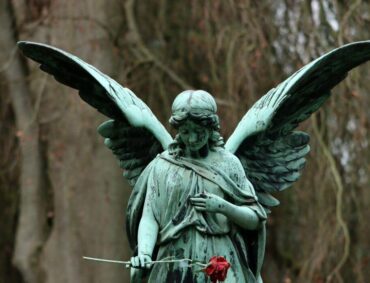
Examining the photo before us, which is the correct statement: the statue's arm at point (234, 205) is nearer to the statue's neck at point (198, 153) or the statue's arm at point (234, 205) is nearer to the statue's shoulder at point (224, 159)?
the statue's shoulder at point (224, 159)

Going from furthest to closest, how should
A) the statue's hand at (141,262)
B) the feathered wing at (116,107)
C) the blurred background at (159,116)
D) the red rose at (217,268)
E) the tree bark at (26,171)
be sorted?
the tree bark at (26,171)
the blurred background at (159,116)
the feathered wing at (116,107)
the statue's hand at (141,262)
the red rose at (217,268)

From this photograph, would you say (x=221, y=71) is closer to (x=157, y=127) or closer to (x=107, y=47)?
(x=107, y=47)

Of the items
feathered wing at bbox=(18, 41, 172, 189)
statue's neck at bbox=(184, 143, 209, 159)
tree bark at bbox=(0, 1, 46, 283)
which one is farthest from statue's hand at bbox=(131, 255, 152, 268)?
tree bark at bbox=(0, 1, 46, 283)

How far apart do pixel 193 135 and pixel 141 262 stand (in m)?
0.65

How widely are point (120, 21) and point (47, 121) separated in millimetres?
1224

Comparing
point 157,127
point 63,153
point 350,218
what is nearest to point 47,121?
point 63,153

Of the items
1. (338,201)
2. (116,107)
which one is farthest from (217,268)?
(338,201)

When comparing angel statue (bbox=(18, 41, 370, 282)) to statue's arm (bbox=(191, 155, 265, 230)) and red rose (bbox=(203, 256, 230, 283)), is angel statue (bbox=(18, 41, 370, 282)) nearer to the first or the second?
statue's arm (bbox=(191, 155, 265, 230))

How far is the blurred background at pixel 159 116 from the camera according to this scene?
13.9 metres

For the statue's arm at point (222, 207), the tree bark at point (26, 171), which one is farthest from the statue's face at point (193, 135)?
the tree bark at point (26, 171)

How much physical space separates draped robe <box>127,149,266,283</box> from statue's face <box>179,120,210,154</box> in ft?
0.36

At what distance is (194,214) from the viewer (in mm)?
7848

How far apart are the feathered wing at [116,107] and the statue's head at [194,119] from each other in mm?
505

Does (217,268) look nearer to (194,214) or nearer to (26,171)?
(194,214)
